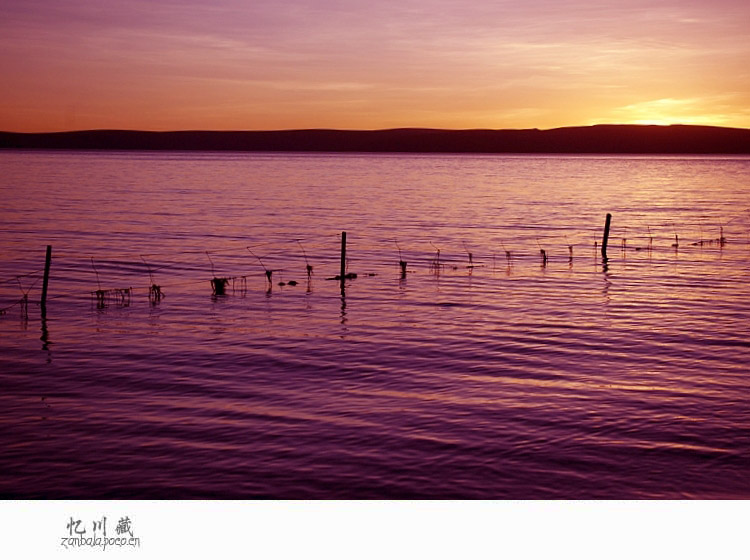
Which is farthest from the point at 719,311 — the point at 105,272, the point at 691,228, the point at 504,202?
the point at 504,202

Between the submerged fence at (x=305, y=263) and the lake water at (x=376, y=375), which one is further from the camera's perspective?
the submerged fence at (x=305, y=263)

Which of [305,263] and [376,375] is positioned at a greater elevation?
[305,263]

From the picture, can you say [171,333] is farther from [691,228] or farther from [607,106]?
[691,228]

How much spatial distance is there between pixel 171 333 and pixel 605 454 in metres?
15.0

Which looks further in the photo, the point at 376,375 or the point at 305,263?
the point at 305,263

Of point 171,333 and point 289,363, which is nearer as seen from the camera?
point 289,363

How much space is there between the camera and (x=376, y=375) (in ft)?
61.9

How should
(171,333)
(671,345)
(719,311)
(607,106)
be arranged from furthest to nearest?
(607,106) < (719,311) < (171,333) < (671,345)

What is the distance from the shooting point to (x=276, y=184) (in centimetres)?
12950

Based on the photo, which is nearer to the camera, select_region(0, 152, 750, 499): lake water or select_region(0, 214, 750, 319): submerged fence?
select_region(0, 152, 750, 499): lake water

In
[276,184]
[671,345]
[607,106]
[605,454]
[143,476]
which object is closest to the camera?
[143,476]

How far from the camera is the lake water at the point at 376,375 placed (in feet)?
40.9

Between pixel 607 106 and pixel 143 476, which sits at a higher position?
pixel 607 106

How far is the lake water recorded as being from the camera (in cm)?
1247
